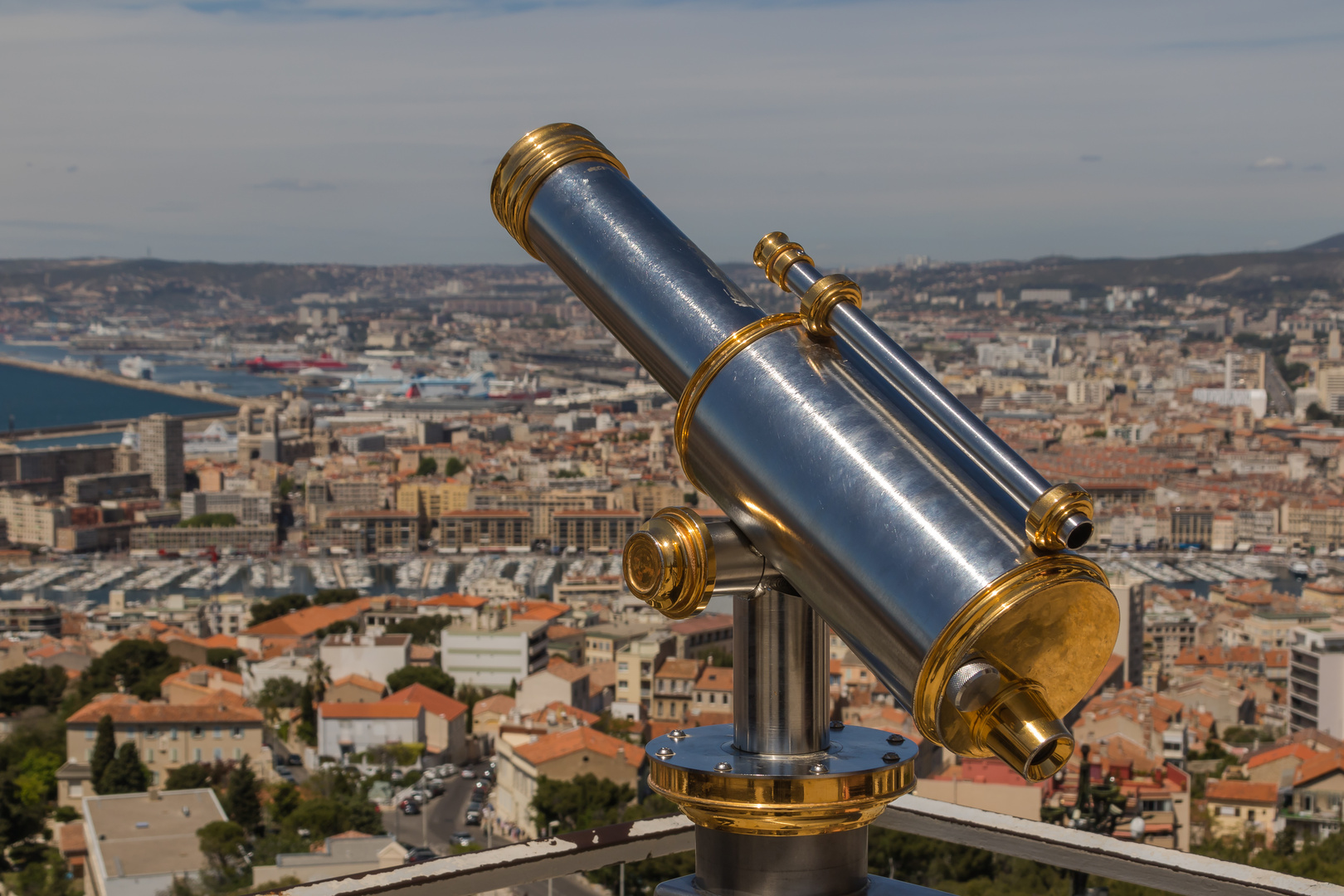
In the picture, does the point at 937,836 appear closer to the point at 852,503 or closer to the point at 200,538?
the point at 852,503

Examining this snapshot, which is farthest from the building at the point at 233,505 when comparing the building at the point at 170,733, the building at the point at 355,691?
A: the building at the point at 170,733

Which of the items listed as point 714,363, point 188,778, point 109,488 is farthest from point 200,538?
point 714,363

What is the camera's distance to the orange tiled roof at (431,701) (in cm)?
1439

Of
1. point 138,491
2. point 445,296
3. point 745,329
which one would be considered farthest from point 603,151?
point 445,296

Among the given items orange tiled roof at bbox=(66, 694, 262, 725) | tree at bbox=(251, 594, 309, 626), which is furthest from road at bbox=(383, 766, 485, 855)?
tree at bbox=(251, 594, 309, 626)

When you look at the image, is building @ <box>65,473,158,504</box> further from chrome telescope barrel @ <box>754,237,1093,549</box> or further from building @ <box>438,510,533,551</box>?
chrome telescope barrel @ <box>754,237,1093,549</box>

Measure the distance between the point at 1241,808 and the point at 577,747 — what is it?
188 inches

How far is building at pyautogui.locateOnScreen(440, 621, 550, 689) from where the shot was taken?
57.1 ft

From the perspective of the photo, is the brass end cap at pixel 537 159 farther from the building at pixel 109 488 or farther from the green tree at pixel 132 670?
the building at pixel 109 488

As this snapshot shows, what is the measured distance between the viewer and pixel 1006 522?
602 mm

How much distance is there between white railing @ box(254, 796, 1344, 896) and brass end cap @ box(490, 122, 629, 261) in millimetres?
361

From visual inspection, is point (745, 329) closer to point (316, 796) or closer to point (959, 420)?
point (959, 420)

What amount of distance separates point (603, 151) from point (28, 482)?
44190 millimetres

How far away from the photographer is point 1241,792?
11008 mm
